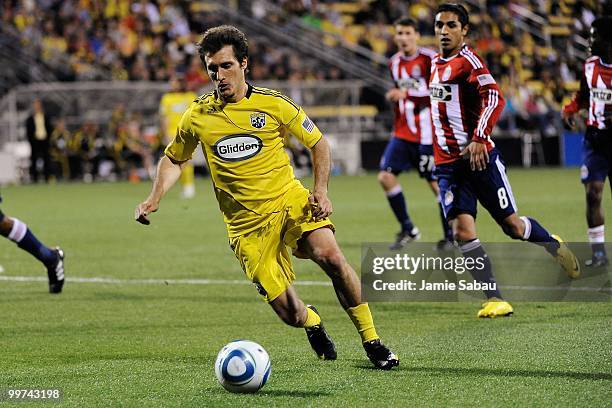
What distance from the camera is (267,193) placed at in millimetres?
6430

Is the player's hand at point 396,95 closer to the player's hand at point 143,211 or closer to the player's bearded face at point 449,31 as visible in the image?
the player's bearded face at point 449,31

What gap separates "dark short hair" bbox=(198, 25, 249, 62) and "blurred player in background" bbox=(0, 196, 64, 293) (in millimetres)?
4297

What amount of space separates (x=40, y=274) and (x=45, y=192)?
14532 millimetres

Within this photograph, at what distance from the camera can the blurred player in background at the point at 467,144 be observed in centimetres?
842

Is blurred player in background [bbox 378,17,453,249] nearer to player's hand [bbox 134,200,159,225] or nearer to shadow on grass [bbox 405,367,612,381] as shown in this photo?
shadow on grass [bbox 405,367,612,381]

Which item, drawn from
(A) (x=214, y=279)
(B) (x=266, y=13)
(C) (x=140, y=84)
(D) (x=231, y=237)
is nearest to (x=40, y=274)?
(A) (x=214, y=279)

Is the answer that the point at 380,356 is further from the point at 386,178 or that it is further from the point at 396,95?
the point at 386,178

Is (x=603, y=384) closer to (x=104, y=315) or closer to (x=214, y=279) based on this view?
(x=104, y=315)

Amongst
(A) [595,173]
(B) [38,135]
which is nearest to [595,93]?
(A) [595,173]

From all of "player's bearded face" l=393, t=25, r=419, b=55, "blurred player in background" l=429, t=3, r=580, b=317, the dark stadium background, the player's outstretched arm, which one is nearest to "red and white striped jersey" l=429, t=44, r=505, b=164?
"blurred player in background" l=429, t=3, r=580, b=317

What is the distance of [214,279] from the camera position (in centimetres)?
1094

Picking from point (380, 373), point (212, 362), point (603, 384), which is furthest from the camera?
point (212, 362)

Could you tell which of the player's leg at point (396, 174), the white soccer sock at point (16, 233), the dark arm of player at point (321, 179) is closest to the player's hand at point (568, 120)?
the player's leg at point (396, 174)

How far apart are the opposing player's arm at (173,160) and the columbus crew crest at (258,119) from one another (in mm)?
362
